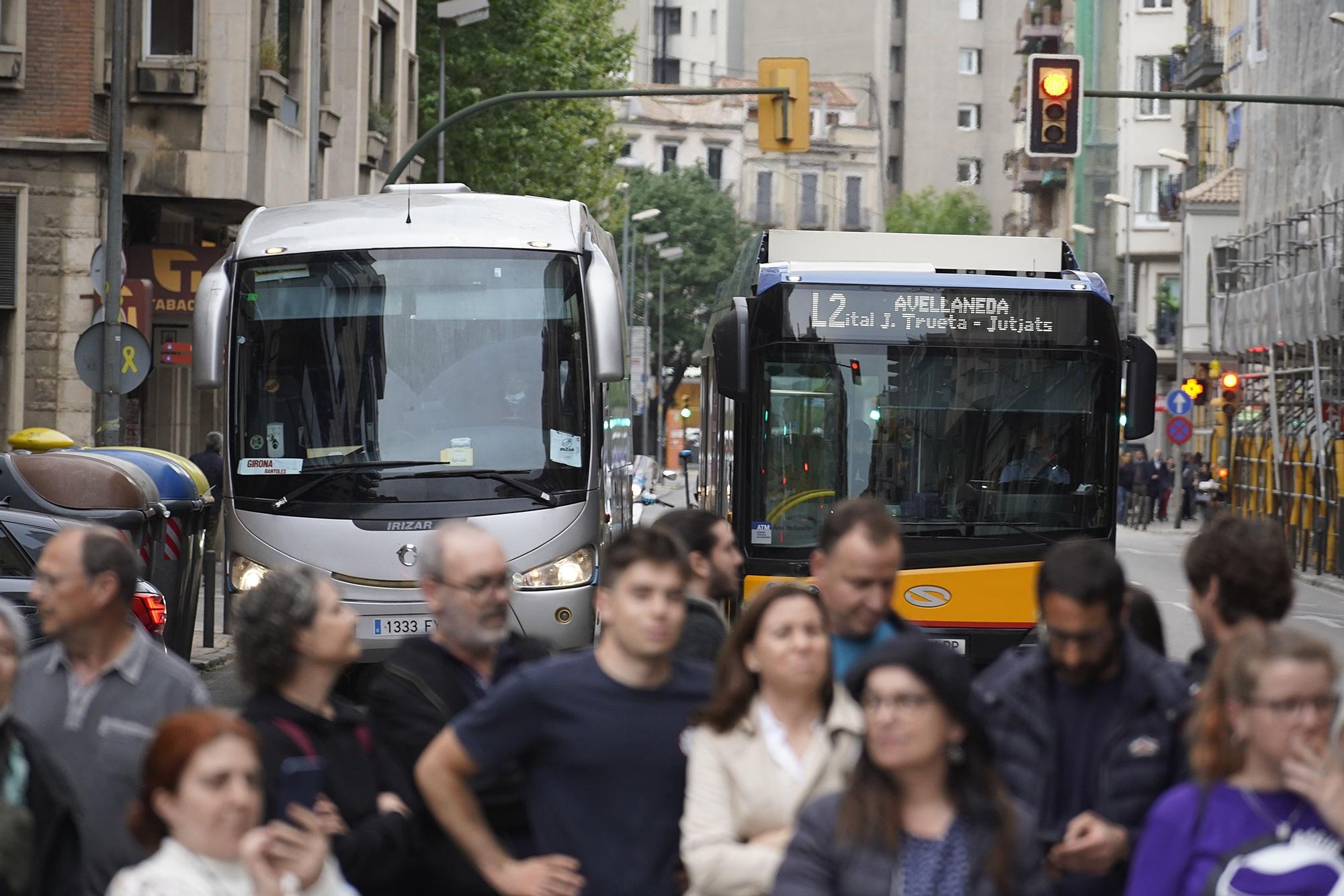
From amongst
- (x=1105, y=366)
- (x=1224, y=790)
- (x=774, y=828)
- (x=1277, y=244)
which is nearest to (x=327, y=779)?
(x=774, y=828)

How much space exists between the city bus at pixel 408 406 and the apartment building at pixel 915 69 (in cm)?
9993

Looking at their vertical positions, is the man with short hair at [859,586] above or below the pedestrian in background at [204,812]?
above

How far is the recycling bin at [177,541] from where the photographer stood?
1495 cm

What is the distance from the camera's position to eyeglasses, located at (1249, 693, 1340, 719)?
3.91 meters

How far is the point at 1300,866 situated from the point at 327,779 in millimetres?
2000

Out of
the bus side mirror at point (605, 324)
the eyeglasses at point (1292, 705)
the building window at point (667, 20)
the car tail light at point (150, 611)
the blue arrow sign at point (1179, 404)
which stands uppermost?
the building window at point (667, 20)

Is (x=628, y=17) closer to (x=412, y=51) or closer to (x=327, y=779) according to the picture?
(x=412, y=51)

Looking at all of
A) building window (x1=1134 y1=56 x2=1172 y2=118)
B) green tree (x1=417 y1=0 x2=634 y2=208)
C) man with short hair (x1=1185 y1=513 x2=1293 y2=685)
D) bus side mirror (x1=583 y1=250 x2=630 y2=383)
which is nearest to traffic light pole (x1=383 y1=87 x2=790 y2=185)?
bus side mirror (x1=583 y1=250 x2=630 y2=383)

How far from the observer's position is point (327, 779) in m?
4.62

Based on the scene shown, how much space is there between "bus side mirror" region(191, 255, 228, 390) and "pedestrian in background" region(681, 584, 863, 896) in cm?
861

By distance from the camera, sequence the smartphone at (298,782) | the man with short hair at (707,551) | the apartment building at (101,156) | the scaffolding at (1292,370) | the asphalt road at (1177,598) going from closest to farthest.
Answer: the smartphone at (298,782) < the man with short hair at (707,551) < the asphalt road at (1177,598) < the apartment building at (101,156) < the scaffolding at (1292,370)

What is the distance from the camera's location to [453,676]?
505 cm

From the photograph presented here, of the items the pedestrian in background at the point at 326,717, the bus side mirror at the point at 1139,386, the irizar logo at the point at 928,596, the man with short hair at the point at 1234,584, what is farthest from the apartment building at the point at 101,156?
the man with short hair at the point at 1234,584

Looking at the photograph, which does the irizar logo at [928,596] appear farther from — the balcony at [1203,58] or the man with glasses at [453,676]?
the balcony at [1203,58]
